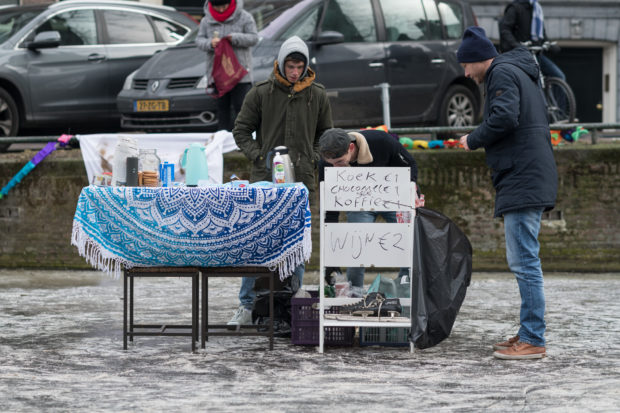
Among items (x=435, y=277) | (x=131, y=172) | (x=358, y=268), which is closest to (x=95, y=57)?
(x=131, y=172)

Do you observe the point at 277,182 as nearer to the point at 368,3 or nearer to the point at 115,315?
the point at 115,315

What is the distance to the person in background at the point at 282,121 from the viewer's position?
7.89 metres

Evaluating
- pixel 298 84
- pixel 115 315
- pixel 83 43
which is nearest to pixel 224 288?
pixel 115 315

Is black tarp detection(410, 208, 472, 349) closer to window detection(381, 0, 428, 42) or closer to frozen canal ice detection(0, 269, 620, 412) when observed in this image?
frozen canal ice detection(0, 269, 620, 412)

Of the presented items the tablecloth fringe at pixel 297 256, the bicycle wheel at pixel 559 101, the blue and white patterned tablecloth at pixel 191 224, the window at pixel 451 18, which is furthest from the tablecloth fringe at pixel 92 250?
the bicycle wheel at pixel 559 101

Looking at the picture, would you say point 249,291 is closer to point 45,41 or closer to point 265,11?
point 45,41

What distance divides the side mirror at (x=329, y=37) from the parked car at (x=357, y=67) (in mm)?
10

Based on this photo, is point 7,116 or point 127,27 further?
point 127,27

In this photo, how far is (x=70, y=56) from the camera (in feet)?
39.9

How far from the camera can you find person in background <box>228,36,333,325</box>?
7895 millimetres

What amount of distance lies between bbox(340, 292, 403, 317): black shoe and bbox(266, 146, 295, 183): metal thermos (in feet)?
3.13

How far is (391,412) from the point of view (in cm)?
543

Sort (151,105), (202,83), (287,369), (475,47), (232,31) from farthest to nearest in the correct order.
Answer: (151,105) < (202,83) < (232,31) < (475,47) < (287,369)

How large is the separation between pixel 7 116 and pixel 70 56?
3.17 feet
